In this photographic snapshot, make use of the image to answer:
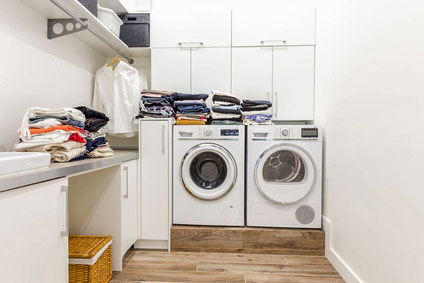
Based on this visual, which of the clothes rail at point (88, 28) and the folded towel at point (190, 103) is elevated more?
the clothes rail at point (88, 28)

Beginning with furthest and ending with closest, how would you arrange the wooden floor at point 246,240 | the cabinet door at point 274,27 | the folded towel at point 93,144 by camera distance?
the cabinet door at point 274,27, the wooden floor at point 246,240, the folded towel at point 93,144

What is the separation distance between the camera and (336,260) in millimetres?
1854

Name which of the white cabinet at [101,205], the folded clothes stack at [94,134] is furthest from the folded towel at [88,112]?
the white cabinet at [101,205]

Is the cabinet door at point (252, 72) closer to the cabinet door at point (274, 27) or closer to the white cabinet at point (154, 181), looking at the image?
the cabinet door at point (274, 27)

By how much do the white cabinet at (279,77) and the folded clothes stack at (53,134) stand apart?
1553 millimetres

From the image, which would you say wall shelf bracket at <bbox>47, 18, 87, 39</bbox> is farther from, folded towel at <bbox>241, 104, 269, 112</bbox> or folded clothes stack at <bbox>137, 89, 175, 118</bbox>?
folded towel at <bbox>241, 104, 269, 112</bbox>

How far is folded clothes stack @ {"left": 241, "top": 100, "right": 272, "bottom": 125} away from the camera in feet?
7.38

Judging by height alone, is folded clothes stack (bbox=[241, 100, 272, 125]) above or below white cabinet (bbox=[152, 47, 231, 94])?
below

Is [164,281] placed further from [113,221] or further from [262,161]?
A: [262,161]

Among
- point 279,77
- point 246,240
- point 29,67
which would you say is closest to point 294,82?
point 279,77

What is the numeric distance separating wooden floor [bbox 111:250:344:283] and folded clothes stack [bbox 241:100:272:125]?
1144mm

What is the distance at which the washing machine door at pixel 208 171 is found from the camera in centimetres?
211

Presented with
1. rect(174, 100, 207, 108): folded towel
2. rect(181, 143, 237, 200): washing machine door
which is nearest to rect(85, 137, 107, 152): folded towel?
rect(181, 143, 237, 200): washing machine door

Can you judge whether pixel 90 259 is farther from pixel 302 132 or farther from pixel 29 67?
pixel 302 132
